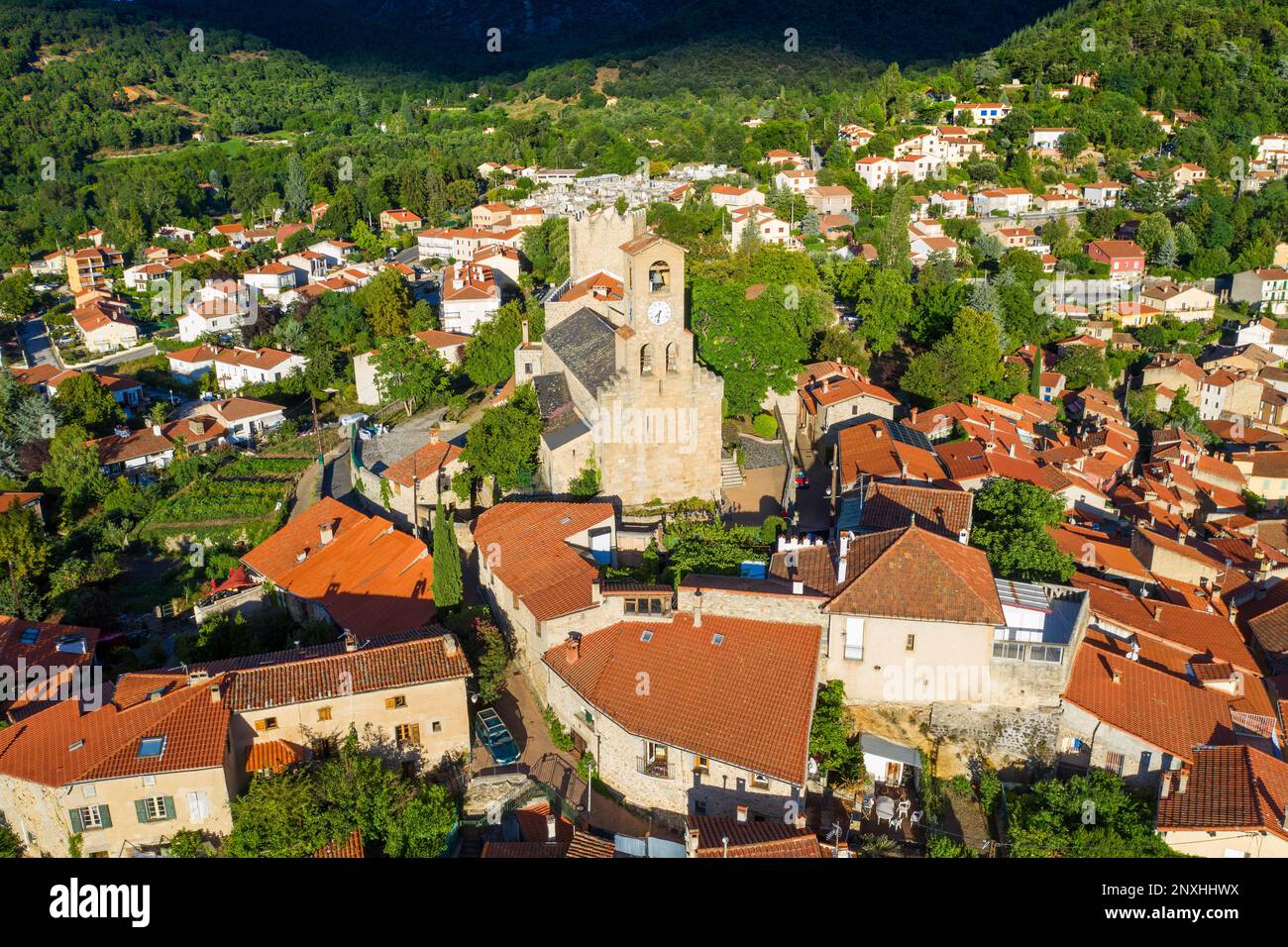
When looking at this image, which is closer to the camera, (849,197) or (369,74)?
(849,197)

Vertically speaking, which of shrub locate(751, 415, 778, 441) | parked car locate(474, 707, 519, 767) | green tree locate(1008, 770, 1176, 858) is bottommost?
parked car locate(474, 707, 519, 767)

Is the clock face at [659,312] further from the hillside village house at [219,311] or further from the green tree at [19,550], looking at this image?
the hillside village house at [219,311]

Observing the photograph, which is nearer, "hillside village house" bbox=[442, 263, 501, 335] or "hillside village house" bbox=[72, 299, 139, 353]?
"hillside village house" bbox=[442, 263, 501, 335]

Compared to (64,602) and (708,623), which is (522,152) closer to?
(64,602)

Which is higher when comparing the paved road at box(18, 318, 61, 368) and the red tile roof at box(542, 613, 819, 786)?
the red tile roof at box(542, 613, 819, 786)

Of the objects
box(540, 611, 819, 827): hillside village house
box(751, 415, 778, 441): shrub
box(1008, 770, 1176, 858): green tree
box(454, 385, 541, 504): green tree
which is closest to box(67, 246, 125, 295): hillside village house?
box(454, 385, 541, 504): green tree

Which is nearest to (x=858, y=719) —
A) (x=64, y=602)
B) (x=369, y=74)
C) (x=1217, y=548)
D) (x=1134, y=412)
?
(x=1217, y=548)

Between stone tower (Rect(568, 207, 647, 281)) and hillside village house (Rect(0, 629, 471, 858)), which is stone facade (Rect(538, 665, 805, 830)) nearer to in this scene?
hillside village house (Rect(0, 629, 471, 858))
